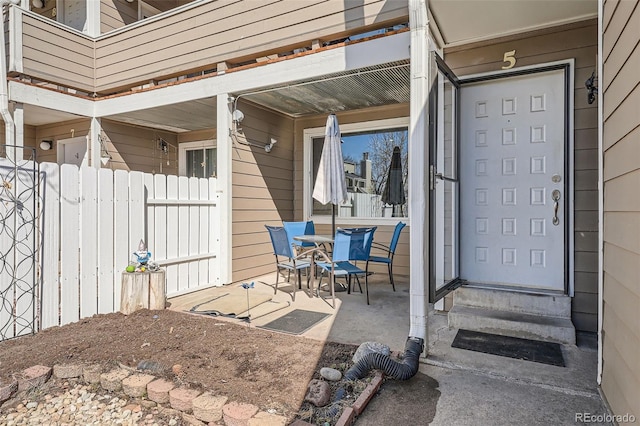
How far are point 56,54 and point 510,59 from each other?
6.63 meters

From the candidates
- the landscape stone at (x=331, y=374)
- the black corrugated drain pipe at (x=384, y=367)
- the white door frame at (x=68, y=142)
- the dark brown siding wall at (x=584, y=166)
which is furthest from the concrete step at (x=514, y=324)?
the white door frame at (x=68, y=142)

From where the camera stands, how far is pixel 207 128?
788cm

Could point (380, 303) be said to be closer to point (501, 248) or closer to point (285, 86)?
point (501, 248)

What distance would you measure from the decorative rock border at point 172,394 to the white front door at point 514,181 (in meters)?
1.99

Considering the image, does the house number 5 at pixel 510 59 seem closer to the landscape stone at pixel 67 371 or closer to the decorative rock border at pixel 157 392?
the decorative rock border at pixel 157 392

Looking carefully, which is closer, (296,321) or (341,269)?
(296,321)

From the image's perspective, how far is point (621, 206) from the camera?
1.86 meters

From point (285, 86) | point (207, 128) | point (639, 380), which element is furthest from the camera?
point (207, 128)

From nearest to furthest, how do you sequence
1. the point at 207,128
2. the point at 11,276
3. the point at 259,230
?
the point at 11,276
the point at 259,230
the point at 207,128

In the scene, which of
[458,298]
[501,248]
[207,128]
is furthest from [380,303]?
[207,128]

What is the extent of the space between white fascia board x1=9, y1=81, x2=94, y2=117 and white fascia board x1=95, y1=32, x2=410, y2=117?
0.64 meters

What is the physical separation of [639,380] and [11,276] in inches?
165

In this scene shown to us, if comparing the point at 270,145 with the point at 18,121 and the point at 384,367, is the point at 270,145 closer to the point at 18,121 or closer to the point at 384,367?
the point at 18,121

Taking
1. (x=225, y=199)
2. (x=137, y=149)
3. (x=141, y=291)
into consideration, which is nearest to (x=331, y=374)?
(x=141, y=291)
